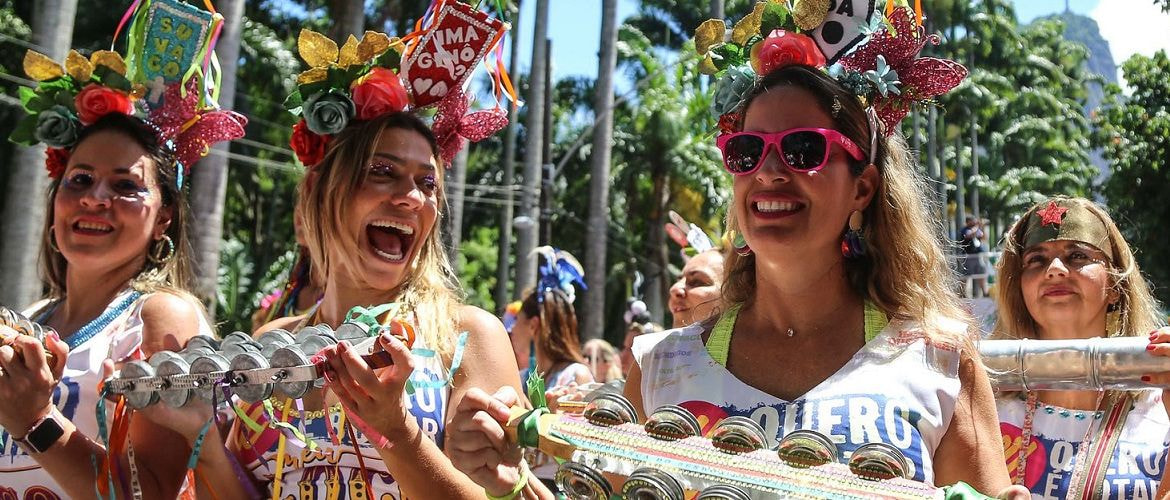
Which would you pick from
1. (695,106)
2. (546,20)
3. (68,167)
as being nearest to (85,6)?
(546,20)

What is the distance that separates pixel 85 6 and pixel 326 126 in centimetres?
1967

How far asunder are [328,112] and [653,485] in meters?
1.76

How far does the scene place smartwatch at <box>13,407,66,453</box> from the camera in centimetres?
318

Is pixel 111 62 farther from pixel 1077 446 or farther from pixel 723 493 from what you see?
pixel 1077 446

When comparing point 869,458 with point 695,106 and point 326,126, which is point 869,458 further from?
point 695,106

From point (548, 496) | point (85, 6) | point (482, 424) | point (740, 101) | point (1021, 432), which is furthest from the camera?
point (85, 6)

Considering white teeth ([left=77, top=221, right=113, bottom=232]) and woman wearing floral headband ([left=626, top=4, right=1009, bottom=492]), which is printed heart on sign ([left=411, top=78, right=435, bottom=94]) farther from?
white teeth ([left=77, top=221, right=113, bottom=232])

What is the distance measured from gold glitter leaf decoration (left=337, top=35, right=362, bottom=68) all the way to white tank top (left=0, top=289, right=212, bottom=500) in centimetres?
91

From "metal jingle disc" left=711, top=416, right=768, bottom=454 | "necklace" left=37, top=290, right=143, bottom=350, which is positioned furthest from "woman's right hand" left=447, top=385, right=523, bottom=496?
"necklace" left=37, top=290, right=143, bottom=350

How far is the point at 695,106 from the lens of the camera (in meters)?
27.6

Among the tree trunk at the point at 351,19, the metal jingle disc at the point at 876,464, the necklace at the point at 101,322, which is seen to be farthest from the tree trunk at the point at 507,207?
the metal jingle disc at the point at 876,464

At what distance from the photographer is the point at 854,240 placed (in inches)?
115

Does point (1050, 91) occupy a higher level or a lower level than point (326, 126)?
higher

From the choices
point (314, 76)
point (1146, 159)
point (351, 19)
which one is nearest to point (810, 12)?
point (314, 76)
